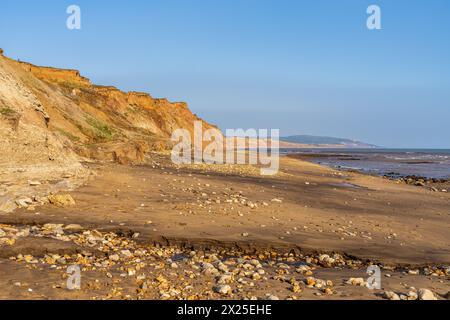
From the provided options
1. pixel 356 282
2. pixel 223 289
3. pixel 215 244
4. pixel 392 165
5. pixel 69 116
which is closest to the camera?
pixel 223 289

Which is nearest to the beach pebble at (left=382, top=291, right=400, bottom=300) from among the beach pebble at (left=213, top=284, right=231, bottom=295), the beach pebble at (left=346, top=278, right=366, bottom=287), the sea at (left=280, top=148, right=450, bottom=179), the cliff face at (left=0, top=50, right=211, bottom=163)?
the beach pebble at (left=346, top=278, right=366, bottom=287)

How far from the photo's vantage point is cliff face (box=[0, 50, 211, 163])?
675 inches

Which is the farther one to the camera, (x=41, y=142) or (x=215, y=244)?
(x=41, y=142)

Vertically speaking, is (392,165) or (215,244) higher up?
(215,244)

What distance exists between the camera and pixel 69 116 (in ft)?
117

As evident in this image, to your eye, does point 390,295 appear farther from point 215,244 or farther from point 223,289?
point 215,244

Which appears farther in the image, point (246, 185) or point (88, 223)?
point (246, 185)

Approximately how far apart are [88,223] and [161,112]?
261 feet

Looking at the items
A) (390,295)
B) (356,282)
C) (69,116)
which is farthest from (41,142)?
(69,116)

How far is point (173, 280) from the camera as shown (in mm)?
7160

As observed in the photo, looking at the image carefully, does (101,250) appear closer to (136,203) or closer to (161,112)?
(136,203)

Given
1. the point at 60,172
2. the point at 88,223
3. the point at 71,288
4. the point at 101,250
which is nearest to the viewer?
the point at 71,288

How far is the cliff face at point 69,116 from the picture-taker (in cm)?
1716
